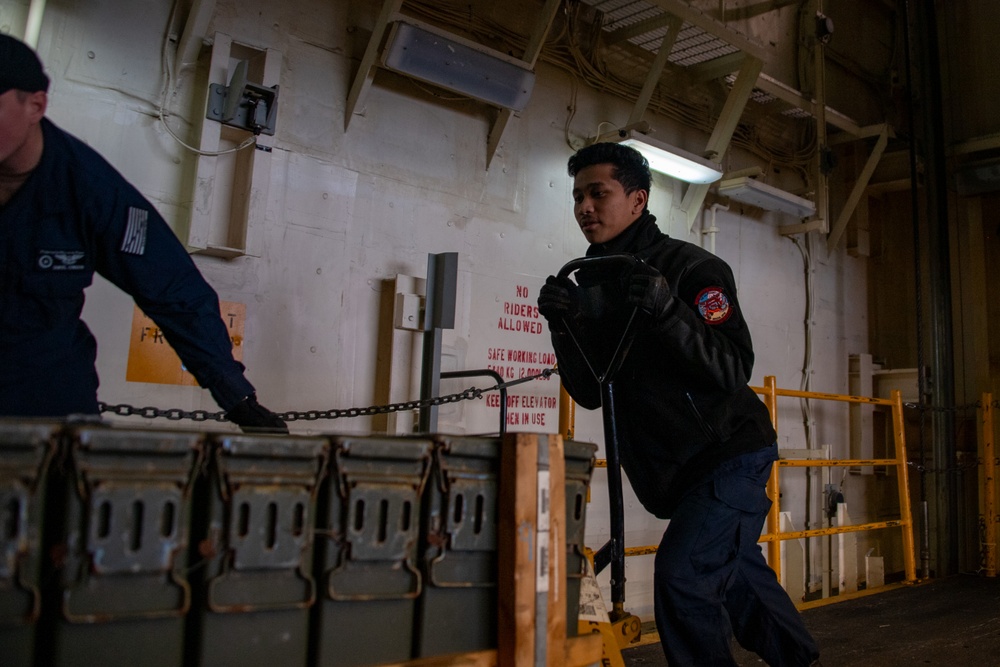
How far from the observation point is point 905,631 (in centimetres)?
355

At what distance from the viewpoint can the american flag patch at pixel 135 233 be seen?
174 cm

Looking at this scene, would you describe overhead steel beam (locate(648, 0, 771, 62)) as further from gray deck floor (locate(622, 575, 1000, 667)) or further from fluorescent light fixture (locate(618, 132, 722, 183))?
gray deck floor (locate(622, 575, 1000, 667))

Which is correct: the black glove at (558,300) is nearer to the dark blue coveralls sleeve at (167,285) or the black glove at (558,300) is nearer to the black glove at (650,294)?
the black glove at (650,294)

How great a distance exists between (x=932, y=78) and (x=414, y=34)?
500 centimetres

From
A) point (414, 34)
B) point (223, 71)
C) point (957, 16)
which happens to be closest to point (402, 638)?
point (223, 71)

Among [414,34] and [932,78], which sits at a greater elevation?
[932,78]

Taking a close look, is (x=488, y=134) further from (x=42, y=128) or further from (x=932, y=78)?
(x=932, y=78)

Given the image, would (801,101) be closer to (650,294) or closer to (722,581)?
(650,294)

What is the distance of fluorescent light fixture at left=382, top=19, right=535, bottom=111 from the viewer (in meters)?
3.44

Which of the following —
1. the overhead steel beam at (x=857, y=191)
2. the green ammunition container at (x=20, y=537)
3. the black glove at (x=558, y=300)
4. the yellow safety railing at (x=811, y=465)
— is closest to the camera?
the green ammunition container at (x=20, y=537)

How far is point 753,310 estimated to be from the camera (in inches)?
218

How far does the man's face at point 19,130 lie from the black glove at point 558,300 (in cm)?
123

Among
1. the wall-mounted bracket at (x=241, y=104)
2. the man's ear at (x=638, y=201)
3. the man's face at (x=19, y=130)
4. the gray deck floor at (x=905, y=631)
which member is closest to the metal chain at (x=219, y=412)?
the man's face at (x=19, y=130)

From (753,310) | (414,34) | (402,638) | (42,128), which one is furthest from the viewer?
(753,310)
